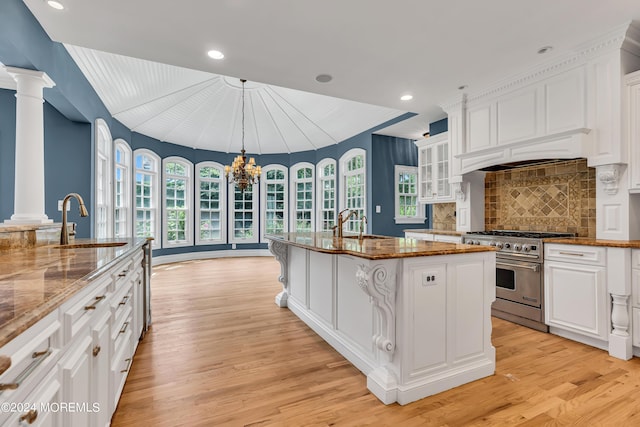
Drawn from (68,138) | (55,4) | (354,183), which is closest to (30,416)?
(55,4)

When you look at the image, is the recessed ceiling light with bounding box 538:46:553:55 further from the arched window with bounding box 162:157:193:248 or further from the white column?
the arched window with bounding box 162:157:193:248

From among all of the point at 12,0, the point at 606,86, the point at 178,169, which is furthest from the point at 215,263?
the point at 606,86

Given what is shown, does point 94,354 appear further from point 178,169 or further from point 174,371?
point 178,169

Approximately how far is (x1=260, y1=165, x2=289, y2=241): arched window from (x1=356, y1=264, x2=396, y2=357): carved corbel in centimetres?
679

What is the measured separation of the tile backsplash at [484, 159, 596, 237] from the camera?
11.0ft

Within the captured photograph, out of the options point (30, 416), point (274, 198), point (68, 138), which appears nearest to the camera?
point (30, 416)

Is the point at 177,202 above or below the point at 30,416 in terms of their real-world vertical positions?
above

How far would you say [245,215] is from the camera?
8.62 m

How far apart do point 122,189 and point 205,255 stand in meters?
2.63

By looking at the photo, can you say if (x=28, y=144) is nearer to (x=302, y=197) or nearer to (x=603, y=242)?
(x=603, y=242)

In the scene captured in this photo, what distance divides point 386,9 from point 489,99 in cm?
215

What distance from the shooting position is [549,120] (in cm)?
326

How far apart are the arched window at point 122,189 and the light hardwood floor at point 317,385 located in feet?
11.1

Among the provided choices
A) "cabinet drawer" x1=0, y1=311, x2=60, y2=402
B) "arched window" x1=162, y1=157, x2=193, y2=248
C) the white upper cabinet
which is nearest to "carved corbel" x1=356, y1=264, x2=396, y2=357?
"cabinet drawer" x1=0, y1=311, x2=60, y2=402
